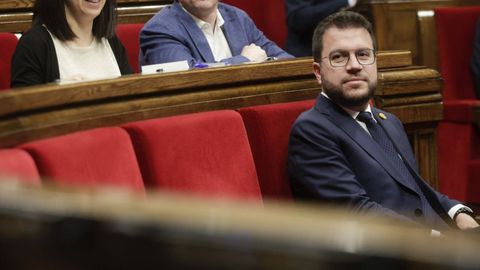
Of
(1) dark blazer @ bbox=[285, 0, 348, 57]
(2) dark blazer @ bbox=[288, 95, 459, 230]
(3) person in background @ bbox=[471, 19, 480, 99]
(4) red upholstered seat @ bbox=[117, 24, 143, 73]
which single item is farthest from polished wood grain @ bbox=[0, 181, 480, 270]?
(3) person in background @ bbox=[471, 19, 480, 99]

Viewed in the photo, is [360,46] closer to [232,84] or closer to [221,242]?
[232,84]

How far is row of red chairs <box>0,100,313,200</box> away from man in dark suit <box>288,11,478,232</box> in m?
0.03

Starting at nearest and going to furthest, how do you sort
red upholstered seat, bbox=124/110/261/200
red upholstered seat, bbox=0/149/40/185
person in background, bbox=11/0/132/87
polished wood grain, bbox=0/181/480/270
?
1. polished wood grain, bbox=0/181/480/270
2. red upholstered seat, bbox=0/149/40/185
3. red upholstered seat, bbox=124/110/261/200
4. person in background, bbox=11/0/132/87

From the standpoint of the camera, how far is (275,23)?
1.81 m

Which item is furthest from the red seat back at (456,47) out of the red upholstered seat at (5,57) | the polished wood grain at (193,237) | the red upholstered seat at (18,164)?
the polished wood grain at (193,237)

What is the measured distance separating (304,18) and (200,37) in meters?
0.37

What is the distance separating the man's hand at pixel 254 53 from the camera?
4.16 ft

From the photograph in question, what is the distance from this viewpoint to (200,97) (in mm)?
991

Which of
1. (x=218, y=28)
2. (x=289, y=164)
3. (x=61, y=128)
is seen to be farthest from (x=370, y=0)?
(x=61, y=128)

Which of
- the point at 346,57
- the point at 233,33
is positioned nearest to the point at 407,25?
the point at 233,33

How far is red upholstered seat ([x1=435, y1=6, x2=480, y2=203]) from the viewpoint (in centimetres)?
161

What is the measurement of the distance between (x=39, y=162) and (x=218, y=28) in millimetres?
635

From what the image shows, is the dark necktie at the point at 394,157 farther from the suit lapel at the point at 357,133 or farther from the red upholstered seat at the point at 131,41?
the red upholstered seat at the point at 131,41

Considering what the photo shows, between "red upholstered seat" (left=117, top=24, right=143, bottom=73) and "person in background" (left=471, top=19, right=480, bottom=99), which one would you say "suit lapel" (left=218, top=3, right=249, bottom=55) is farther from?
"person in background" (left=471, top=19, right=480, bottom=99)
